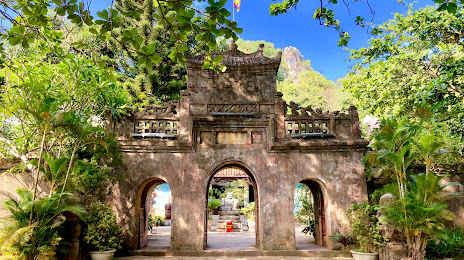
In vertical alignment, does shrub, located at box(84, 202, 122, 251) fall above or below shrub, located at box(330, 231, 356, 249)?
above

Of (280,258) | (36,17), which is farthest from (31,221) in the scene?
(280,258)

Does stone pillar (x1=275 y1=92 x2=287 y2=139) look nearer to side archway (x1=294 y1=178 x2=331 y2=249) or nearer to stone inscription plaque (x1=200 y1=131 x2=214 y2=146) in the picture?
side archway (x1=294 y1=178 x2=331 y2=249)

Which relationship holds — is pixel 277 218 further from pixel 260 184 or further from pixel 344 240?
pixel 344 240

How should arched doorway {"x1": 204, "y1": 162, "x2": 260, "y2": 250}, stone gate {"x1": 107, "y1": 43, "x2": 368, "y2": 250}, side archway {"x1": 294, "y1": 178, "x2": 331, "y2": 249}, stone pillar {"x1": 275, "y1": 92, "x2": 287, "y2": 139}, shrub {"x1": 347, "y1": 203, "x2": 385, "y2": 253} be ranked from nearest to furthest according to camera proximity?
shrub {"x1": 347, "y1": 203, "x2": 385, "y2": 253}
stone gate {"x1": 107, "y1": 43, "x2": 368, "y2": 250}
side archway {"x1": 294, "y1": 178, "x2": 331, "y2": 249}
stone pillar {"x1": 275, "y1": 92, "x2": 287, "y2": 139}
arched doorway {"x1": 204, "y1": 162, "x2": 260, "y2": 250}

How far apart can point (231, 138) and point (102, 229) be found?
4209mm

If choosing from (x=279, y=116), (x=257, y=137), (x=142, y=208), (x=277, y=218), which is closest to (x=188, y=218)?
(x=142, y=208)

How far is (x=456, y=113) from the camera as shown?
25.4 ft

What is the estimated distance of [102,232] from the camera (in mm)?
7582

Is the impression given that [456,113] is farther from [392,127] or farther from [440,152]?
[392,127]

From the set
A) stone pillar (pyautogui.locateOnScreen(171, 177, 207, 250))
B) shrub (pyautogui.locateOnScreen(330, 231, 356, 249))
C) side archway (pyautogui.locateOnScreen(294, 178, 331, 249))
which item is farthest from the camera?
side archway (pyautogui.locateOnScreen(294, 178, 331, 249))

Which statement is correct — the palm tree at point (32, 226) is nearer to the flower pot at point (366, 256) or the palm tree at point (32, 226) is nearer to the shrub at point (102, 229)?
the shrub at point (102, 229)

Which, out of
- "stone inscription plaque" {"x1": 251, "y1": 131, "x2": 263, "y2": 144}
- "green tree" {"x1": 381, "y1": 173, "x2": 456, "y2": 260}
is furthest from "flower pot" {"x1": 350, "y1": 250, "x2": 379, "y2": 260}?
"stone inscription plaque" {"x1": 251, "y1": 131, "x2": 263, "y2": 144}

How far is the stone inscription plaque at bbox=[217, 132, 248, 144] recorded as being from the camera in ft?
30.3

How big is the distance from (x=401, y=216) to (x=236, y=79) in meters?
5.84
